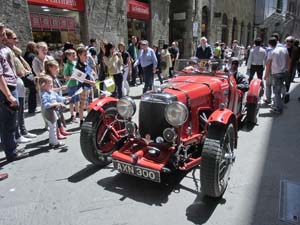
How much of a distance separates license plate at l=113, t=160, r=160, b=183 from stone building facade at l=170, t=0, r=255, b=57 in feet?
55.0

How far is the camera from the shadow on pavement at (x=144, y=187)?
3.13m

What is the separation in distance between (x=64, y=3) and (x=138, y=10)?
5.00 metres

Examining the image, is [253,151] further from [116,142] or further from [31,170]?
[31,170]

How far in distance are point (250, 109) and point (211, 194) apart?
10.5ft

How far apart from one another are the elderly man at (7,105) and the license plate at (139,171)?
1828 millimetres

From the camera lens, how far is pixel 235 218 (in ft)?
9.05

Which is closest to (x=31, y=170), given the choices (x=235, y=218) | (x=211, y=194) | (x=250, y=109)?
(x=211, y=194)

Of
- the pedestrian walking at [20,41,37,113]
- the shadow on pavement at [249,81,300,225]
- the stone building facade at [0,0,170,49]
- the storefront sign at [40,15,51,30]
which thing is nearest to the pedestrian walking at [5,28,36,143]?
the pedestrian walking at [20,41,37,113]

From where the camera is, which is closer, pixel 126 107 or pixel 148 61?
pixel 126 107

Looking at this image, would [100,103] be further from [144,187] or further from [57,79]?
[57,79]

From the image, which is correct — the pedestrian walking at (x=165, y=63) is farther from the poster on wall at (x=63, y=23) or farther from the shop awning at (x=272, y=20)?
the shop awning at (x=272, y=20)

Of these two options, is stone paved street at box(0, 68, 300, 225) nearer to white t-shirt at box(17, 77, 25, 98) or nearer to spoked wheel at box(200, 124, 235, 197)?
spoked wheel at box(200, 124, 235, 197)

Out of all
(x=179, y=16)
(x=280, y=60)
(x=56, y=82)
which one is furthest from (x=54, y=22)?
(x=179, y=16)

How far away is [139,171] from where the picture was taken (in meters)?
3.07
